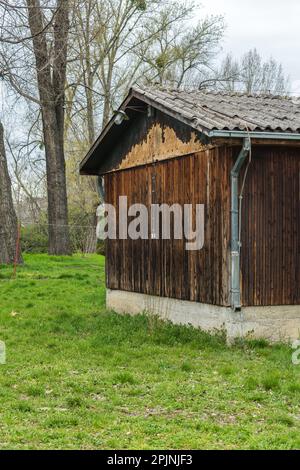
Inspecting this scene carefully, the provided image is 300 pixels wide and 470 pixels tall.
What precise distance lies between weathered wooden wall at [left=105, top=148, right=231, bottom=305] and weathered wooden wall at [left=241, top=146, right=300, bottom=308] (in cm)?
37

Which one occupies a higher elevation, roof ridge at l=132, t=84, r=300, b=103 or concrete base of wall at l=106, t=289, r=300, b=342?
roof ridge at l=132, t=84, r=300, b=103

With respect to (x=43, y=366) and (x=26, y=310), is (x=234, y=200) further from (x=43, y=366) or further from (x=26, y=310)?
(x=26, y=310)

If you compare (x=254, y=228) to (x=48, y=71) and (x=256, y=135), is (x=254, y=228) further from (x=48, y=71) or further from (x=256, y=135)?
(x=48, y=71)

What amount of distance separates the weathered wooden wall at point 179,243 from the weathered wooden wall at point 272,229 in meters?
0.37

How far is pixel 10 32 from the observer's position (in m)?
15.3

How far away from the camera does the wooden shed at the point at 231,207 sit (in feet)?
37.1

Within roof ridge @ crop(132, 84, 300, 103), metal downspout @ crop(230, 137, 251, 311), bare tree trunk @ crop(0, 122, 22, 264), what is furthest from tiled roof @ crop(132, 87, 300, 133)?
bare tree trunk @ crop(0, 122, 22, 264)

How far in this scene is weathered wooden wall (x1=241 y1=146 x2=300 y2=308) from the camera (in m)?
11.5

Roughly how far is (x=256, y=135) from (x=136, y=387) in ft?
13.8

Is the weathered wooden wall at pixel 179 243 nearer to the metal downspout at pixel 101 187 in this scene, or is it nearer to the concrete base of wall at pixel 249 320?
the concrete base of wall at pixel 249 320

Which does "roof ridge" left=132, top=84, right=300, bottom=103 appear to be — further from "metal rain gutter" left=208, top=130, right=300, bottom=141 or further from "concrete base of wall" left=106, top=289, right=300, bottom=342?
"concrete base of wall" left=106, top=289, right=300, bottom=342

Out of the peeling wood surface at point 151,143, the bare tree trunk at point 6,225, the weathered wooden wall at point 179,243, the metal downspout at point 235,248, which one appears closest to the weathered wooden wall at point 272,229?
the metal downspout at point 235,248

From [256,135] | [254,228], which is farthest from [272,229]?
[256,135]
